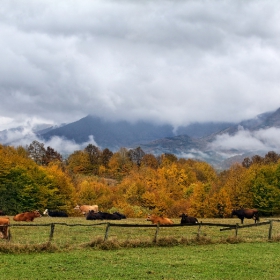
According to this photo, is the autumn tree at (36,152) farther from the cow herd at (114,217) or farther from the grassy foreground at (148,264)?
the grassy foreground at (148,264)

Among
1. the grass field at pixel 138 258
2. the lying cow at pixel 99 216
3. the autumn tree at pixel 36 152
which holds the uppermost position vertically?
the autumn tree at pixel 36 152

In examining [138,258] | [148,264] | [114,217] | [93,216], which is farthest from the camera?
[114,217]

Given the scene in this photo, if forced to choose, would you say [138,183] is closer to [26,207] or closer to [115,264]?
[26,207]

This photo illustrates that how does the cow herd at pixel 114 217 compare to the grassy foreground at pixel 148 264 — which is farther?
the cow herd at pixel 114 217

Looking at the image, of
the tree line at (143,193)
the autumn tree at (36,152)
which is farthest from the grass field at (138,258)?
the autumn tree at (36,152)

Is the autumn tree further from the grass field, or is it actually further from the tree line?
the grass field

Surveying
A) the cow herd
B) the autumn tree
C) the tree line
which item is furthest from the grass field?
the autumn tree

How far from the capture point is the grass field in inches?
614

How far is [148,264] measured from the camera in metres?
17.5

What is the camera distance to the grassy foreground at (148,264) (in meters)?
15.4

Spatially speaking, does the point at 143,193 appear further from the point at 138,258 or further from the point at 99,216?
the point at 138,258

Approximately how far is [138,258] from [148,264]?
1493mm

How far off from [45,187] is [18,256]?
2110 inches

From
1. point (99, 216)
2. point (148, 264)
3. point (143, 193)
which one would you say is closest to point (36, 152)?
point (143, 193)
